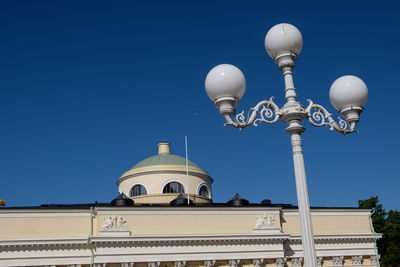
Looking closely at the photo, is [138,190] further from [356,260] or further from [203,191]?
[356,260]

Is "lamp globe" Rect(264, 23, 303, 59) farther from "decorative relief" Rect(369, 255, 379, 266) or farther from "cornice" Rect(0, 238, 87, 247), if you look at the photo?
"decorative relief" Rect(369, 255, 379, 266)

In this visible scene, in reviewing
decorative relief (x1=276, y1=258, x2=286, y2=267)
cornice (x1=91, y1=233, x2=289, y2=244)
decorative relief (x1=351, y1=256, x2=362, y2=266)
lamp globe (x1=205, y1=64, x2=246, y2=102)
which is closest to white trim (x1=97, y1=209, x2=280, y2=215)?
cornice (x1=91, y1=233, x2=289, y2=244)

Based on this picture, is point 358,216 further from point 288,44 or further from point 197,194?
point 288,44

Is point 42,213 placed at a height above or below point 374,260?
above

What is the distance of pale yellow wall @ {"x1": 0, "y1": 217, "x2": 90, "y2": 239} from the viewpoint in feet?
102

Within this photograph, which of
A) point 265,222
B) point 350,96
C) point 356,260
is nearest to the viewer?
point 350,96

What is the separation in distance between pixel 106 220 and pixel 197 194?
40.9 ft

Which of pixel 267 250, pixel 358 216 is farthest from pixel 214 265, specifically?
pixel 358 216

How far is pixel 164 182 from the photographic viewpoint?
42.2 meters

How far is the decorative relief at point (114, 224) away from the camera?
31.8m

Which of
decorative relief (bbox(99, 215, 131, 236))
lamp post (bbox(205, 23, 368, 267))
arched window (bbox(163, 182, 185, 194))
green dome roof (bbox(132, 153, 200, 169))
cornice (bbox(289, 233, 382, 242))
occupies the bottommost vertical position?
lamp post (bbox(205, 23, 368, 267))

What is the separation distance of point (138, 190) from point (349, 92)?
117 ft

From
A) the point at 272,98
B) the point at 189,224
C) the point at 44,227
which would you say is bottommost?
the point at 272,98

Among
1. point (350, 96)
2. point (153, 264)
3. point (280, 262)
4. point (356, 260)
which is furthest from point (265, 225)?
point (350, 96)
